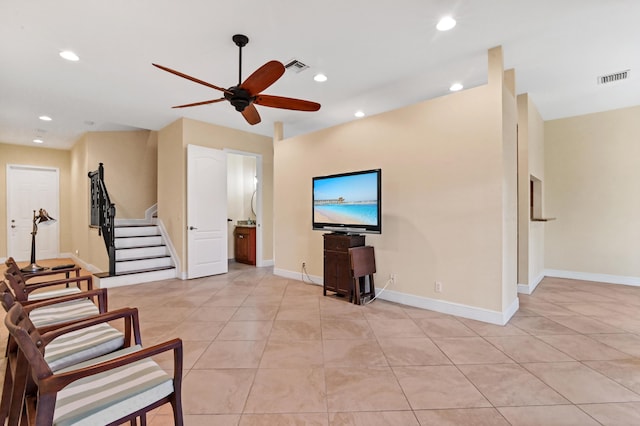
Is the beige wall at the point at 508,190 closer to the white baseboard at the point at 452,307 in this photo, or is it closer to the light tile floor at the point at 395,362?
the white baseboard at the point at 452,307

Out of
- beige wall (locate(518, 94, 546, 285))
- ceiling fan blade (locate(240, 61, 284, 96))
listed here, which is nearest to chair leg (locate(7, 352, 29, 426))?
ceiling fan blade (locate(240, 61, 284, 96))

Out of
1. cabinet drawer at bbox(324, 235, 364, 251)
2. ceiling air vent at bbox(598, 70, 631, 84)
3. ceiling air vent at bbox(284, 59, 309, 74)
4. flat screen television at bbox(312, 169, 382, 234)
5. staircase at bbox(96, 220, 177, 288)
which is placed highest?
ceiling air vent at bbox(598, 70, 631, 84)

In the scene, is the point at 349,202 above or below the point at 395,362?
above

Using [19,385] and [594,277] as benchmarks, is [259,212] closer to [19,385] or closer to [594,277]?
[19,385]

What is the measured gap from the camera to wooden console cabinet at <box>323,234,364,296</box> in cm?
393

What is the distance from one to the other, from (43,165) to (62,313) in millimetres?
7800

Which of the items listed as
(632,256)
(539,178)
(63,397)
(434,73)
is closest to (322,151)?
(434,73)

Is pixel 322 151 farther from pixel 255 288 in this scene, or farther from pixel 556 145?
pixel 556 145

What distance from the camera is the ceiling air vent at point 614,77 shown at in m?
3.67

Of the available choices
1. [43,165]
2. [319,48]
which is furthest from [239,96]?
[43,165]

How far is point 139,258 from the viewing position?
17.5ft

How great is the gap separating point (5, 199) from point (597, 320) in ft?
37.9

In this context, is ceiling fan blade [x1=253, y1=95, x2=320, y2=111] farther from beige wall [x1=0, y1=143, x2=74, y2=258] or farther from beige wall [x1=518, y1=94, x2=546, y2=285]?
beige wall [x1=0, y1=143, x2=74, y2=258]

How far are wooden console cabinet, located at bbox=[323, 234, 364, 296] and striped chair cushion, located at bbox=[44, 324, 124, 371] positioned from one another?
8.82 feet
